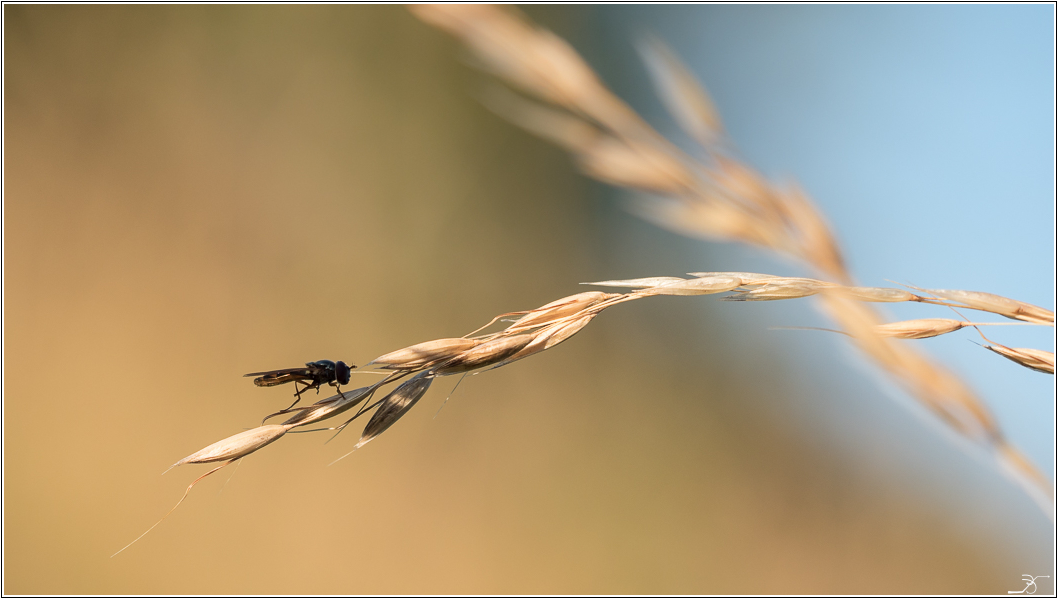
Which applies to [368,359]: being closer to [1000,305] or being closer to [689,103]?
[689,103]

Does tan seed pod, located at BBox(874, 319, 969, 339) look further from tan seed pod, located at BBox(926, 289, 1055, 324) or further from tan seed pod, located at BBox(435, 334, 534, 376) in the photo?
tan seed pod, located at BBox(435, 334, 534, 376)

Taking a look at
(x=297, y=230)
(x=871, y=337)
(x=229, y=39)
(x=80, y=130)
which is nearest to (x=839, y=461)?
(x=871, y=337)

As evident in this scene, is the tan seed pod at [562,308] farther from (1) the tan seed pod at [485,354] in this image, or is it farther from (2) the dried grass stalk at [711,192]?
(2) the dried grass stalk at [711,192]

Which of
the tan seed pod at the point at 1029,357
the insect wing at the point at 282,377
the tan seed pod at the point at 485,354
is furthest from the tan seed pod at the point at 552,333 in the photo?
the tan seed pod at the point at 1029,357

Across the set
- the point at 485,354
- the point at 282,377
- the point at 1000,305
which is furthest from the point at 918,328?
the point at 282,377

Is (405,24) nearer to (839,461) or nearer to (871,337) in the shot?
(871,337)

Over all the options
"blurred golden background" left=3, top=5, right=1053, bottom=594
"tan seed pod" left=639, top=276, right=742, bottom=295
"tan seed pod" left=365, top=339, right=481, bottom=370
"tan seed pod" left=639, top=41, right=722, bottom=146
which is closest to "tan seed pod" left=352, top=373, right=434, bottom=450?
"tan seed pod" left=365, top=339, right=481, bottom=370
